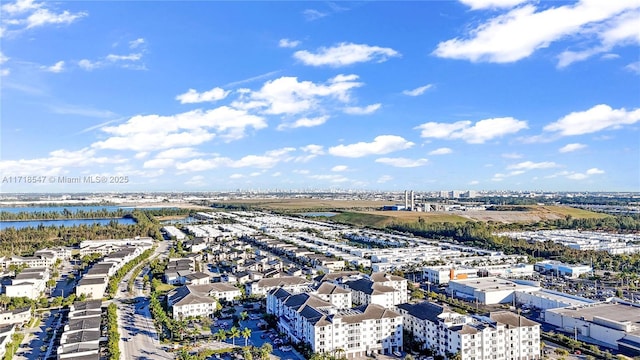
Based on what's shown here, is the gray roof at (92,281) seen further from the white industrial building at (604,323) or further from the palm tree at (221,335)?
the white industrial building at (604,323)

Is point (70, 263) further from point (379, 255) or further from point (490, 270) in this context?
point (490, 270)

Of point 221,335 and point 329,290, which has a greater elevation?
point 329,290

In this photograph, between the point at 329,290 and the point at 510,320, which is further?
the point at 329,290

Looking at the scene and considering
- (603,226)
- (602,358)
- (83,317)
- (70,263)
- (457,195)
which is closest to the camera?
(602,358)

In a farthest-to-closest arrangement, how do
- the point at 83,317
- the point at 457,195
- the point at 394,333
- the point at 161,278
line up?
the point at 457,195 < the point at 161,278 < the point at 83,317 < the point at 394,333

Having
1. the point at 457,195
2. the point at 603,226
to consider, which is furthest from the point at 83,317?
the point at 457,195

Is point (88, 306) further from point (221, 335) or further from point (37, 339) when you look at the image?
point (221, 335)

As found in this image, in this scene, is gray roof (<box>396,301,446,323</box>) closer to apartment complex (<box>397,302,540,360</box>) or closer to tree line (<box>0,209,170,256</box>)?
apartment complex (<box>397,302,540,360</box>)

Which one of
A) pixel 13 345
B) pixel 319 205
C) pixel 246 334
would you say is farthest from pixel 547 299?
pixel 319 205
